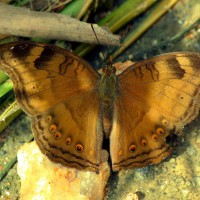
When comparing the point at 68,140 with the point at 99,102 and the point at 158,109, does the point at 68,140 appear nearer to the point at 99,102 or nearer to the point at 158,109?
the point at 99,102

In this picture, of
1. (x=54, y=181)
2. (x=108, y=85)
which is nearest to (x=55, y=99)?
(x=108, y=85)

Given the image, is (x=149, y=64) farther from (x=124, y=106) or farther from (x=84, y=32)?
(x=84, y=32)

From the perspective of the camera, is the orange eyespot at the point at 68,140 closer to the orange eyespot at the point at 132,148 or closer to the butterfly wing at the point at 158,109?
the butterfly wing at the point at 158,109

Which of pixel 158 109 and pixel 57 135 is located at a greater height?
pixel 158 109

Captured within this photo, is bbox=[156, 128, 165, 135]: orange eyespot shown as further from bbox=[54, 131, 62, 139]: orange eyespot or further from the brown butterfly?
bbox=[54, 131, 62, 139]: orange eyespot

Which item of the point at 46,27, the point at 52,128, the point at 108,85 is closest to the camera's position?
the point at 52,128

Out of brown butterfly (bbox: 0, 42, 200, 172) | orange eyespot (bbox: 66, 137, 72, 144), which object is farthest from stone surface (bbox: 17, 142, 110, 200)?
orange eyespot (bbox: 66, 137, 72, 144)

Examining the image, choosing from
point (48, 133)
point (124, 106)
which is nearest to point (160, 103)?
point (124, 106)

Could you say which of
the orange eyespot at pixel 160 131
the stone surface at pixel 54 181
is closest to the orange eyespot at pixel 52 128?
the stone surface at pixel 54 181
